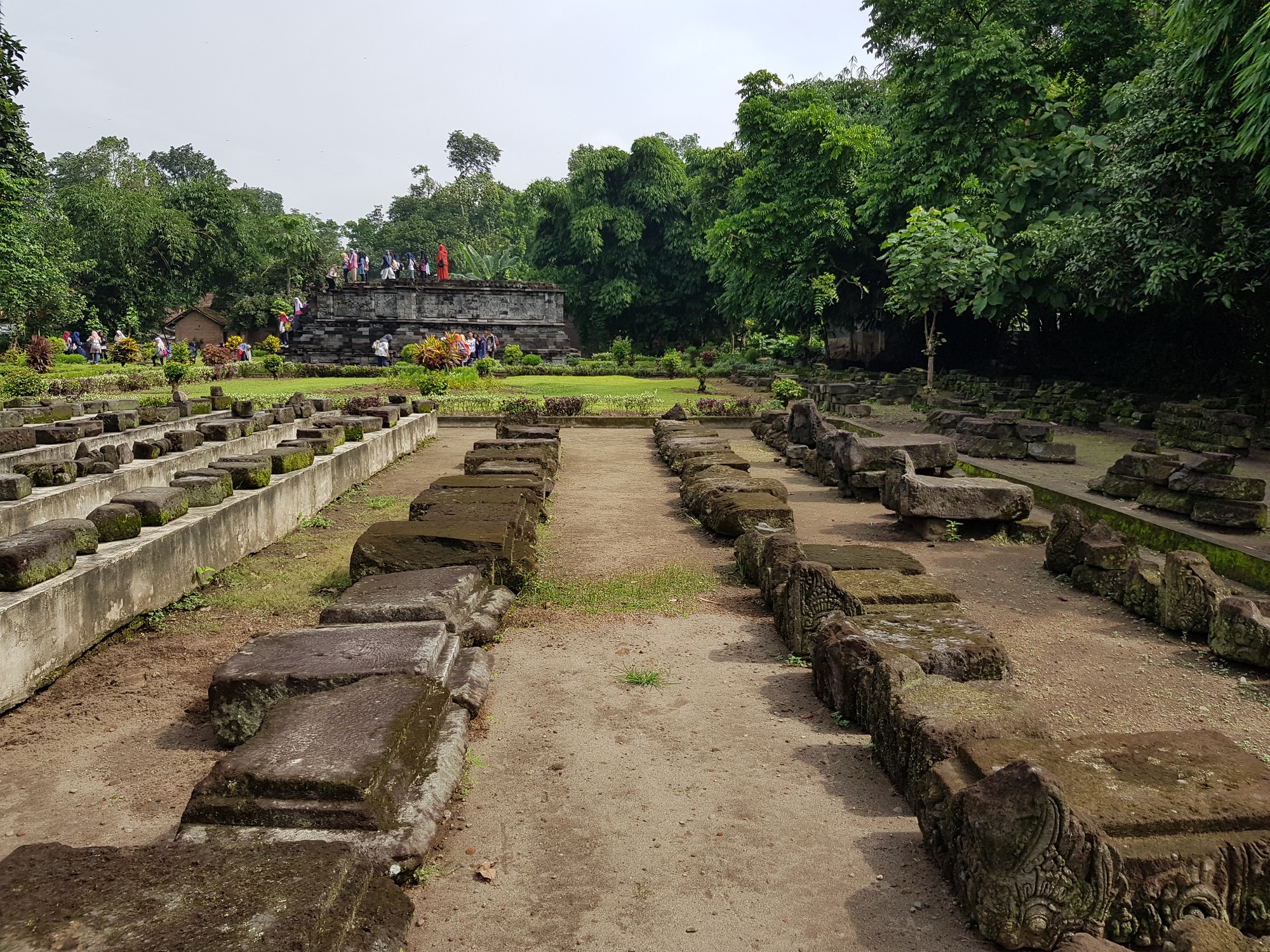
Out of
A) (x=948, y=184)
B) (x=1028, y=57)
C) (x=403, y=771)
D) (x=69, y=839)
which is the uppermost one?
(x=1028, y=57)

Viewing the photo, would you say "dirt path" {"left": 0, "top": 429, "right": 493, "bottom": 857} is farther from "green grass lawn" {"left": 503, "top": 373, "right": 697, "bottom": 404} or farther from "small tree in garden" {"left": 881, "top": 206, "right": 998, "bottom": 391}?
"green grass lawn" {"left": 503, "top": 373, "right": 697, "bottom": 404}

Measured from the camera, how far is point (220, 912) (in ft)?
6.65

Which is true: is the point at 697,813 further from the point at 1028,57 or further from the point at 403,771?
the point at 1028,57

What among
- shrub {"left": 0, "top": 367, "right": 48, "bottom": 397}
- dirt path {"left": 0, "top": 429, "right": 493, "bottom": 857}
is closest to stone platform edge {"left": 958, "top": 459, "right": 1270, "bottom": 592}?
dirt path {"left": 0, "top": 429, "right": 493, "bottom": 857}

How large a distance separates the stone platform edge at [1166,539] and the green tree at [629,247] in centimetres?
3212

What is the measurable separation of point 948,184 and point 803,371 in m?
9.40

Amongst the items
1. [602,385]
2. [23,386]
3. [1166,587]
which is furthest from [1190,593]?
[602,385]

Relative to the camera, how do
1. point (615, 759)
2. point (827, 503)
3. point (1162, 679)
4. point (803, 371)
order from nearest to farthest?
point (615, 759) < point (1162, 679) < point (827, 503) < point (803, 371)

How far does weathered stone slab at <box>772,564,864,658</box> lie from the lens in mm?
4574

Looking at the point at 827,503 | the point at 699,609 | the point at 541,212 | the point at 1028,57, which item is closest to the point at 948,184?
the point at 1028,57

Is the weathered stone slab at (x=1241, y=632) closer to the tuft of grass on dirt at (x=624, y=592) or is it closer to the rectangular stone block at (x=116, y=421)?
the tuft of grass on dirt at (x=624, y=592)

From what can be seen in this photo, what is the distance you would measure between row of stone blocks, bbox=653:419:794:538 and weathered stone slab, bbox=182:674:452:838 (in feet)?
13.9

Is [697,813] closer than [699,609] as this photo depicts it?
Yes

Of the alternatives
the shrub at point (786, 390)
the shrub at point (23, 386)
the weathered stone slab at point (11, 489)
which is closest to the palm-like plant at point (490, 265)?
the shrub at point (23, 386)
